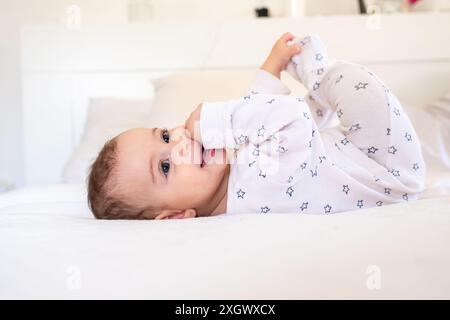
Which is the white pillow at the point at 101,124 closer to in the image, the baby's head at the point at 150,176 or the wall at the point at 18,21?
the wall at the point at 18,21

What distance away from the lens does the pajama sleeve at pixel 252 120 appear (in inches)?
37.3

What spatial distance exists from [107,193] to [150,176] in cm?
9

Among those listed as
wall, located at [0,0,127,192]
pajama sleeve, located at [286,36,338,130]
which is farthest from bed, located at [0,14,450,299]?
wall, located at [0,0,127,192]

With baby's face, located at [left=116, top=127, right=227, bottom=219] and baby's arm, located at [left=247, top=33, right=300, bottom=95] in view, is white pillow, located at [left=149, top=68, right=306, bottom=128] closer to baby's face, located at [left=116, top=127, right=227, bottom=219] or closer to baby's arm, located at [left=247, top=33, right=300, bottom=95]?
baby's arm, located at [left=247, top=33, right=300, bottom=95]

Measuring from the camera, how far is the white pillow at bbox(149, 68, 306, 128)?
1.66m

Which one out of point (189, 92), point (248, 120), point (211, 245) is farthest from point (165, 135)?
point (189, 92)

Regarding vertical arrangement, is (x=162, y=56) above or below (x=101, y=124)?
above

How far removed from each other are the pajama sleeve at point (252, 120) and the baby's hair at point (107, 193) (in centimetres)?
19

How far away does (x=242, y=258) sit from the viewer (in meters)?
0.58

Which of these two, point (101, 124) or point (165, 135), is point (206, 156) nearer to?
point (165, 135)

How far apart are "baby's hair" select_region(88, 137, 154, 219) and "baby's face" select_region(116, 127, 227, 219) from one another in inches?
0.6

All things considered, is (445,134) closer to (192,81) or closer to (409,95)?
(409,95)

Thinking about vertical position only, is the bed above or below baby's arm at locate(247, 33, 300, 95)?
below

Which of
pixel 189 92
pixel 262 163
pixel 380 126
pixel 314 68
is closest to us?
pixel 262 163
